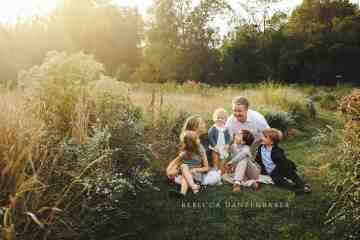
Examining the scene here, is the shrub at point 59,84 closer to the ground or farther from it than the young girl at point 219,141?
farther from it

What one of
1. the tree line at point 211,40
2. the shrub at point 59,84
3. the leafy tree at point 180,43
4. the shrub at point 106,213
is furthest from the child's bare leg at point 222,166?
the leafy tree at point 180,43

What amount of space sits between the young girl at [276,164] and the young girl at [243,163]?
0.58 feet

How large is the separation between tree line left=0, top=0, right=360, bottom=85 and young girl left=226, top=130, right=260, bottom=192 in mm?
19197

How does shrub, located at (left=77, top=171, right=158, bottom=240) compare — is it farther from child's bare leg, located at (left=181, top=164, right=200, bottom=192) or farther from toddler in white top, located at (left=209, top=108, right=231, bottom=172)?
toddler in white top, located at (left=209, top=108, right=231, bottom=172)

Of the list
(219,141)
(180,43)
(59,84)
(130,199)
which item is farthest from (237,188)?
(180,43)

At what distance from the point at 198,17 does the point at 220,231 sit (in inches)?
1026

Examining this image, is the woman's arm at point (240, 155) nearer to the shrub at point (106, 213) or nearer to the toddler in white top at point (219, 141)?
the toddler in white top at point (219, 141)

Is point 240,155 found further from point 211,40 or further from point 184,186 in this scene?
point 211,40

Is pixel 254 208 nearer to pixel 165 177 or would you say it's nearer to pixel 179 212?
pixel 179 212

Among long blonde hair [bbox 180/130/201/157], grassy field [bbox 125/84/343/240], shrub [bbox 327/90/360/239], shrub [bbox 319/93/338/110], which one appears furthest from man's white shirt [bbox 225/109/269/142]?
shrub [bbox 319/93/338/110]

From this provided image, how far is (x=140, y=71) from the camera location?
27891mm

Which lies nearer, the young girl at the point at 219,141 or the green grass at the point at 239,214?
the green grass at the point at 239,214

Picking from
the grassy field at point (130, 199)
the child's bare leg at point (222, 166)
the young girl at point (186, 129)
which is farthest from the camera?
the child's bare leg at point (222, 166)

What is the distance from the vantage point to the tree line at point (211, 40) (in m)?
25.5
